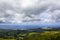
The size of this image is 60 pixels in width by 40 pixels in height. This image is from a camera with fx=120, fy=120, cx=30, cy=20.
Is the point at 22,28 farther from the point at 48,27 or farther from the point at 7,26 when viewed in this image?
the point at 48,27

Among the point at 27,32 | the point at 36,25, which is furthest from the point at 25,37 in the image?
the point at 36,25

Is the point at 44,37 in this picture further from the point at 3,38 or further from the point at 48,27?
the point at 3,38

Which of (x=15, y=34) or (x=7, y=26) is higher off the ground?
(x=7, y=26)

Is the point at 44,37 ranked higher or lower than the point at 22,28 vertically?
lower

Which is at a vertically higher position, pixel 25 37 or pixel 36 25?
pixel 36 25

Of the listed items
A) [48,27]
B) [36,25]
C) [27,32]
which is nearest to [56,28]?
Result: [48,27]

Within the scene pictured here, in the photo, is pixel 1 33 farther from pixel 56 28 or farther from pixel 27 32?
pixel 56 28

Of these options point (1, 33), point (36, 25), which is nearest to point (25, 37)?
point (36, 25)
